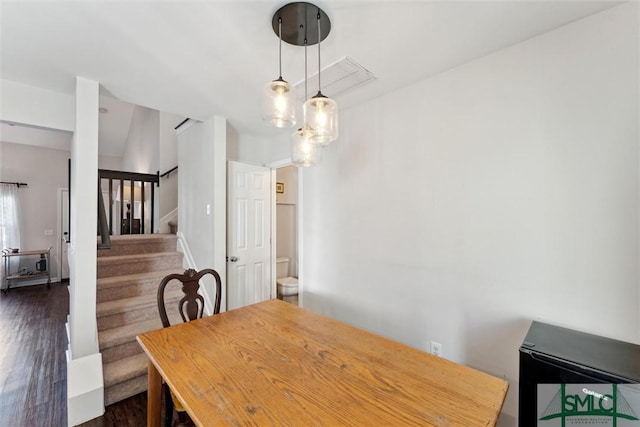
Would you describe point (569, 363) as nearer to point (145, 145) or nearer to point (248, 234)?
point (248, 234)

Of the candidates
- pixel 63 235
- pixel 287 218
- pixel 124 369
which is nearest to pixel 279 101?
pixel 124 369

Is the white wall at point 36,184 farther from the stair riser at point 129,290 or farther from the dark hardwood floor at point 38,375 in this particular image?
the stair riser at point 129,290

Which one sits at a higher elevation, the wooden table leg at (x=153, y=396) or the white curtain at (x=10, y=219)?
the white curtain at (x=10, y=219)

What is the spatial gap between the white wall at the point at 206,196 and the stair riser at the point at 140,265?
262 millimetres

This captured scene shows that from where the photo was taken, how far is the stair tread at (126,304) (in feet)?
7.97

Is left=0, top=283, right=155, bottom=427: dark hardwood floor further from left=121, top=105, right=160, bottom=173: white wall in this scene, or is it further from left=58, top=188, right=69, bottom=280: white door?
left=121, top=105, right=160, bottom=173: white wall

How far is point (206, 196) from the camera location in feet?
9.88

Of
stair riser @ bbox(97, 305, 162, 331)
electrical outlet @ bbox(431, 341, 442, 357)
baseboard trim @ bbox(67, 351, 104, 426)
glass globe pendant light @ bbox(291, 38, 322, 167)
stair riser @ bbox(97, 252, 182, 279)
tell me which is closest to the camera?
glass globe pendant light @ bbox(291, 38, 322, 167)

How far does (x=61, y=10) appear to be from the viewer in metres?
1.41

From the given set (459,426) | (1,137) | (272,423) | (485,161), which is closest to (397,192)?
(485,161)

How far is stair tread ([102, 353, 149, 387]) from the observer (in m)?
2.05

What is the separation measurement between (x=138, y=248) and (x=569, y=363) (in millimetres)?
3978

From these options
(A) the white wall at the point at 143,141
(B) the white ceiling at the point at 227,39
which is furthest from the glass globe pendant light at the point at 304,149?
(A) the white wall at the point at 143,141

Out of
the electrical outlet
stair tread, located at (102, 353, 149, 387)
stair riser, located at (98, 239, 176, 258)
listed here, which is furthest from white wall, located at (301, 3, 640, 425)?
stair riser, located at (98, 239, 176, 258)
